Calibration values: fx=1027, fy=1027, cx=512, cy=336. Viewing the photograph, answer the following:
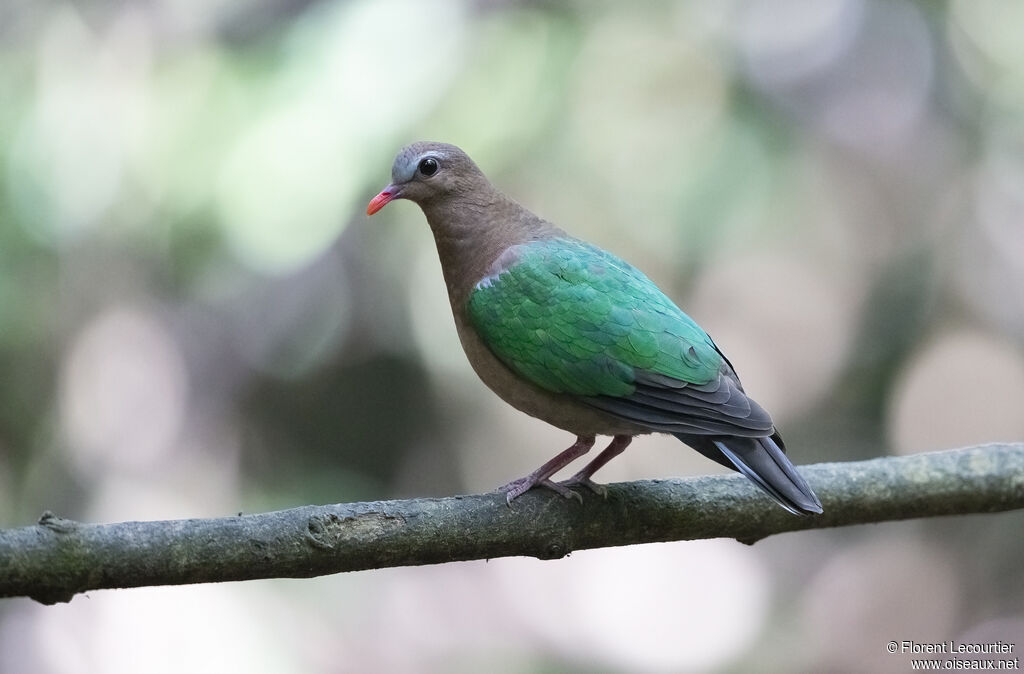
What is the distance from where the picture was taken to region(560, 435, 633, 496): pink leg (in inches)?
132

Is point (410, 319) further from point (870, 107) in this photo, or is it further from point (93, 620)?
point (870, 107)

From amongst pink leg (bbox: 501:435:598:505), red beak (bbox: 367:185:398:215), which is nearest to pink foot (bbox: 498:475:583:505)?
pink leg (bbox: 501:435:598:505)

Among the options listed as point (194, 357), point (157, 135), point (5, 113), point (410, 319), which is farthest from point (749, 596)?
point (5, 113)

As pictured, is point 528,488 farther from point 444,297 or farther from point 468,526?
point 444,297

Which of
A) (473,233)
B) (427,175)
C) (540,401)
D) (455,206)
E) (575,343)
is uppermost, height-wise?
(427,175)

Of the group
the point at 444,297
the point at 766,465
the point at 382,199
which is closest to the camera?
the point at 766,465

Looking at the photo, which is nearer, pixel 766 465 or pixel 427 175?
pixel 766 465

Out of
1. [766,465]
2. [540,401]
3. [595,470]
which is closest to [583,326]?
[540,401]

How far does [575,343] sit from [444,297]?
3.77 meters

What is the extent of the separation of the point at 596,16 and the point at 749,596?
14.5 feet

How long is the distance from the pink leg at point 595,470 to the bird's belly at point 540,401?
0.10 m

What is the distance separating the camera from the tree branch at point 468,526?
249 centimetres

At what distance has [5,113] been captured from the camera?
616cm

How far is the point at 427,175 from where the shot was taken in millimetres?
3822
